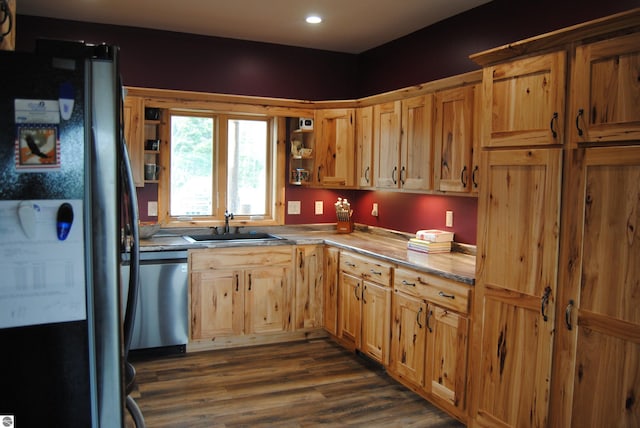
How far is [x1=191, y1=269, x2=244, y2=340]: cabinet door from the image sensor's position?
4414mm

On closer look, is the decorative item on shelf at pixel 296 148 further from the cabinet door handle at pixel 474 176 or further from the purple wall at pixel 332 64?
the cabinet door handle at pixel 474 176

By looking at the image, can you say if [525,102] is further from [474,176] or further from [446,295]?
[446,295]

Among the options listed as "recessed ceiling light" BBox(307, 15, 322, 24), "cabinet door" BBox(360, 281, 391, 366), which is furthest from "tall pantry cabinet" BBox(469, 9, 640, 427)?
"recessed ceiling light" BBox(307, 15, 322, 24)

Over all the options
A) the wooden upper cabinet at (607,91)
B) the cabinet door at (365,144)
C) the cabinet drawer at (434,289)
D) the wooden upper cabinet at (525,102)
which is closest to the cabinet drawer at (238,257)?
the cabinet door at (365,144)

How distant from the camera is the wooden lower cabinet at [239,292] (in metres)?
4.42

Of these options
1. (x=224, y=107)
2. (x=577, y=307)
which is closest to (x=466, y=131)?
(x=577, y=307)

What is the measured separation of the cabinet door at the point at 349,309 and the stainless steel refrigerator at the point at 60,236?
2920mm

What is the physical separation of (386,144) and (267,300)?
1663 millimetres

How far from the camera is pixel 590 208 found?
2404mm

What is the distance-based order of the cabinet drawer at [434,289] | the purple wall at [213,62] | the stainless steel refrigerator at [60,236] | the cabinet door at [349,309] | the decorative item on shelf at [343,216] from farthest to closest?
the decorative item on shelf at [343,216]
the purple wall at [213,62]
the cabinet door at [349,309]
the cabinet drawer at [434,289]
the stainless steel refrigerator at [60,236]

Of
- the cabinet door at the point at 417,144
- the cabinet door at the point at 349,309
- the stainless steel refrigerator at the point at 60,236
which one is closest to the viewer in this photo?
the stainless steel refrigerator at the point at 60,236

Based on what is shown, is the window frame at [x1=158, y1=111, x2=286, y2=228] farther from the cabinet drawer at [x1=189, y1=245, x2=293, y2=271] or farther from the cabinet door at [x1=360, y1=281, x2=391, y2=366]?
the cabinet door at [x1=360, y1=281, x2=391, y2=366]

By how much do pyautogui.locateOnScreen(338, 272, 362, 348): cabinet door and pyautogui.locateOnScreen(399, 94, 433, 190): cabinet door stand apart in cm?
90

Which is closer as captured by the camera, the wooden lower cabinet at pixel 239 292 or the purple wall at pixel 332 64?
the purple wall at pixel 332 64
